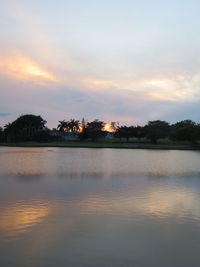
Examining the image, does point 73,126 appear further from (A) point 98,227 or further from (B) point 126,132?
(A) point 98,227

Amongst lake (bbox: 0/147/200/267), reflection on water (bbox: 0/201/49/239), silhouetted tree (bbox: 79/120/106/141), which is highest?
silhouetted tree (bbox: 79/120/106/141)

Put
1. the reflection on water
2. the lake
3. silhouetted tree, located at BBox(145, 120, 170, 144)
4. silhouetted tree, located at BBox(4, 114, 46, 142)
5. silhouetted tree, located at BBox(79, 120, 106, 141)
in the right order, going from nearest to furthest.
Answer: the lake < the reflection on water < silhouetted tree, located at BBox(145, 120, 170, 144) < silhouetted tree, located at BBox(4, 114, 46, 142) < silhouetted tree, located at BBox(79, 120, 106, 141)

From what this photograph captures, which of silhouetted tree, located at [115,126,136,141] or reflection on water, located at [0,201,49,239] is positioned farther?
silhouetted tree, located at [115,126,136,141]

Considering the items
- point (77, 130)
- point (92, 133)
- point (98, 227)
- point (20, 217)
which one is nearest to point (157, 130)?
point (92, 133)

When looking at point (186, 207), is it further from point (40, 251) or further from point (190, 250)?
point (40, 251)

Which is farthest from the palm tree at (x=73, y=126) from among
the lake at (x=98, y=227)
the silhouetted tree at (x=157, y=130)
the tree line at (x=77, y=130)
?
the lake at (x=98, y=227)

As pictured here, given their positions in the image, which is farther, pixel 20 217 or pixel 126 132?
→ pixel 126 132

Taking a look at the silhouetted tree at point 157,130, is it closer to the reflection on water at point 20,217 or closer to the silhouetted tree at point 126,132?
the silhouetted tree at point 126,132

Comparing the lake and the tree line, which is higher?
the tree line

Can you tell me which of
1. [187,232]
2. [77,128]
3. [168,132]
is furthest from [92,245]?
[77,128]

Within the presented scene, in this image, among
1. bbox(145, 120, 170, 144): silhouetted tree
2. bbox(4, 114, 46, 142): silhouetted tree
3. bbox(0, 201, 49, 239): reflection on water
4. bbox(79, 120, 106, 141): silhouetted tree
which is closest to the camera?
bbox(0, 201, 49, 239): reflection on water

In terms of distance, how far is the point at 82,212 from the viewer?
8.97 meters

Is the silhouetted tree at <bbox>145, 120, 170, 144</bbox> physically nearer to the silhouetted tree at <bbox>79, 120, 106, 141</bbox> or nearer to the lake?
the silhouetted tree at <bbox>79, 120, 106, 141</bbox>

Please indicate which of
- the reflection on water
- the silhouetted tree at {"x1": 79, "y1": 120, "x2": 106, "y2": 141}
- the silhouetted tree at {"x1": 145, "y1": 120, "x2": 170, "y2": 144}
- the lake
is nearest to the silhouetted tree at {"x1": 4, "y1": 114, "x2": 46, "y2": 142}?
the silhouetted tree at {"x1": 79, "y1": 120, "x2": 106, "y2": 141}
